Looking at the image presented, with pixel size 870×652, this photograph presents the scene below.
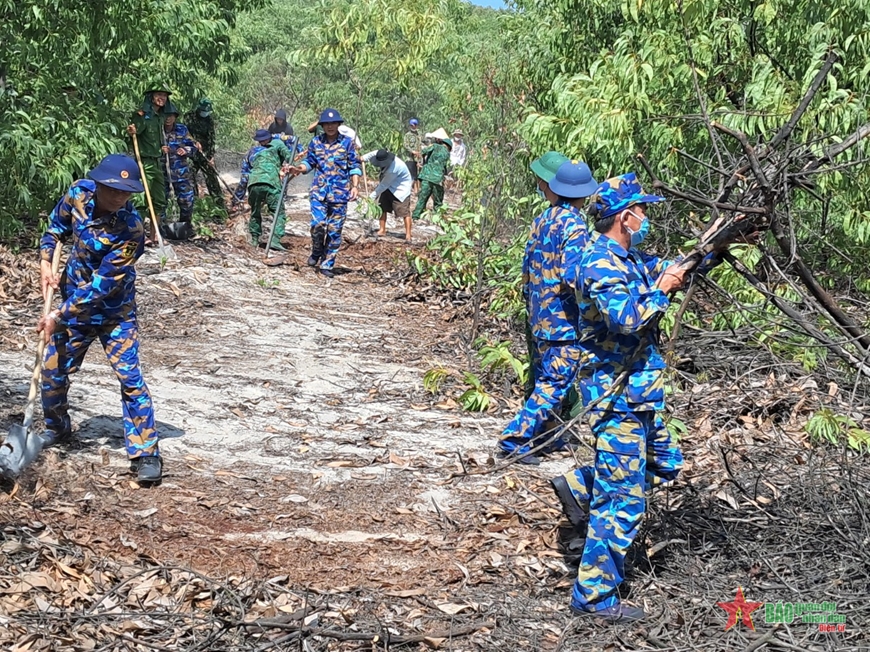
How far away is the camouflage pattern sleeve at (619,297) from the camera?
4.07m

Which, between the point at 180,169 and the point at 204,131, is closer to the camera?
the point at 180,169

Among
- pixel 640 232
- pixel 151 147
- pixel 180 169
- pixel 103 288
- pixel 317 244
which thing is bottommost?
pixel 317 244

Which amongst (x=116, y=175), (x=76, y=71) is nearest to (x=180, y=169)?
(x=76, y=71)

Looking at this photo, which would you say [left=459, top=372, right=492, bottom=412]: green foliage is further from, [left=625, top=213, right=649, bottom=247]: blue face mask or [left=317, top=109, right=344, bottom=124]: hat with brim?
[left=317, top=109, right=344, bottom=124]: hat with brim

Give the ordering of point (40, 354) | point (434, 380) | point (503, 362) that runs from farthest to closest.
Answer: point (503, 362) < point (434, 380) < point (40, 354)

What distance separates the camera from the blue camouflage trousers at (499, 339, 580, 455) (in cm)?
636

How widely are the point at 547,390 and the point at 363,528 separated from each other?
1.55 meters

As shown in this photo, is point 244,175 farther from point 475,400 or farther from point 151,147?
point 475,400

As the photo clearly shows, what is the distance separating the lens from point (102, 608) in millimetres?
4484

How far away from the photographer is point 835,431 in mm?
6316

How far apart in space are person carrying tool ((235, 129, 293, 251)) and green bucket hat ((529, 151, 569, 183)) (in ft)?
24.9

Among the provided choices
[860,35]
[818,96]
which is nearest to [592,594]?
[818,96]

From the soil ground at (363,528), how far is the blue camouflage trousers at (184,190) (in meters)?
5.17

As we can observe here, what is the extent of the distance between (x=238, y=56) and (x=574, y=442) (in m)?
9.98
